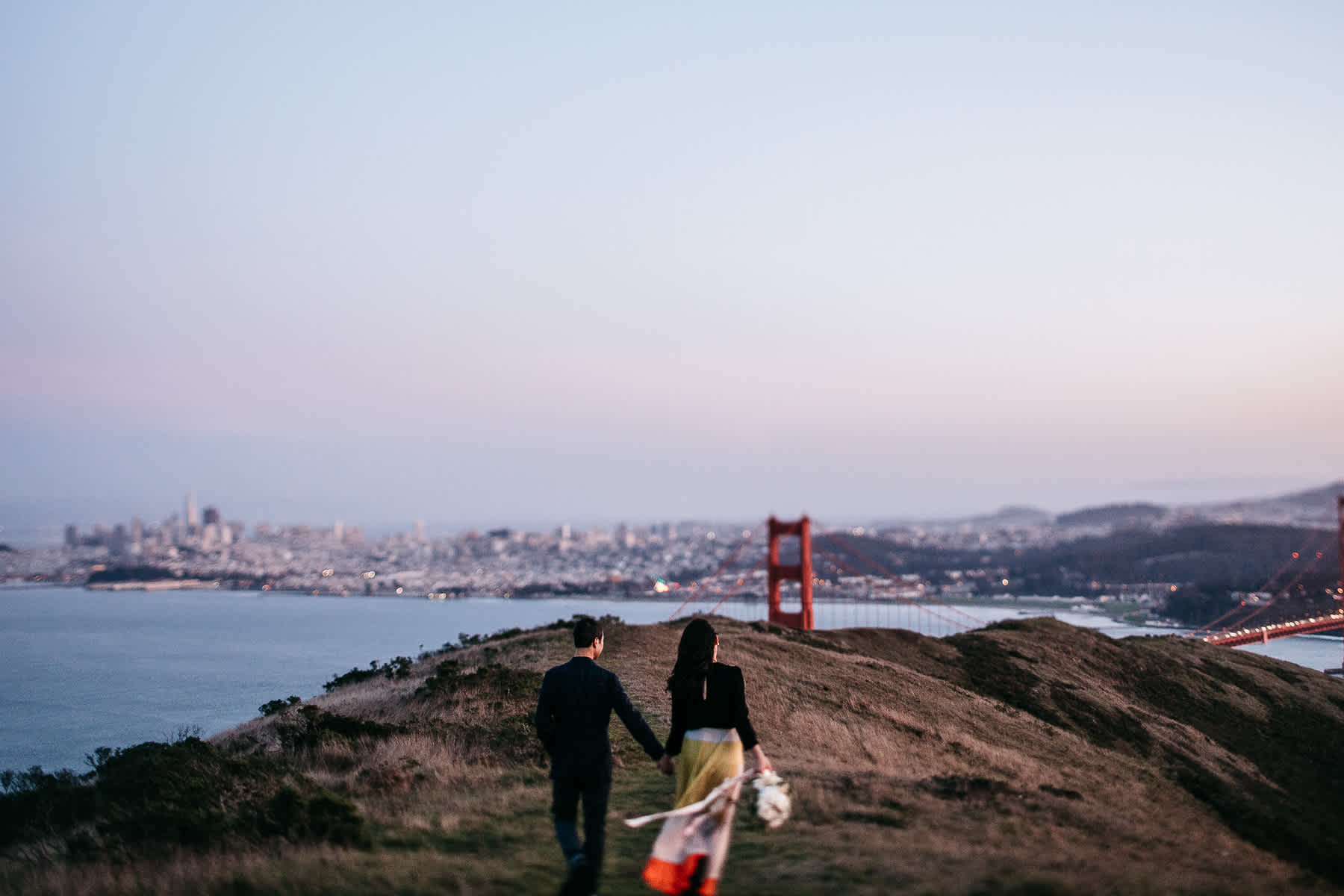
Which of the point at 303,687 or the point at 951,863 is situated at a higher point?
the point at 951,863

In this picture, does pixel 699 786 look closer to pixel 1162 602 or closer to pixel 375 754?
pixel 375 754

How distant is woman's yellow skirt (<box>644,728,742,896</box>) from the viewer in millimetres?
6043

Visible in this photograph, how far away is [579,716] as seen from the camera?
6113 millimetres

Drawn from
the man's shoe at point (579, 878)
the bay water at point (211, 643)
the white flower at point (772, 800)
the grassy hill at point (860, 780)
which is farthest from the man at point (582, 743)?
the bay water at point (211, 643)

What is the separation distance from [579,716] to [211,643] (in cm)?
7452

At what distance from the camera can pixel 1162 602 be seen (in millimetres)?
85750

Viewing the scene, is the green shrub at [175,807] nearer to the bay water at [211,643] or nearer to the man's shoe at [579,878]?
the man's shoe at [579,878]

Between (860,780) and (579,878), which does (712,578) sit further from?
(579,878)

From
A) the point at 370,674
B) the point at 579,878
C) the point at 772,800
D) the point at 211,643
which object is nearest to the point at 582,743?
the point at 579,878

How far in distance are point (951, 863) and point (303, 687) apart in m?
46.3

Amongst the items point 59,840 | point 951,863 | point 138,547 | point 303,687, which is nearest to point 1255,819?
point 951,863

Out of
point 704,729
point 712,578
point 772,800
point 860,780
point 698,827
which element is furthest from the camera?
point 712,578

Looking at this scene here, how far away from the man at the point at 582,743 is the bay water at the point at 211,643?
32.2 metres

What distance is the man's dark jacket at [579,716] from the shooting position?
6059mm
